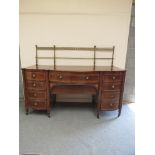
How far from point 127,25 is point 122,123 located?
178 cm

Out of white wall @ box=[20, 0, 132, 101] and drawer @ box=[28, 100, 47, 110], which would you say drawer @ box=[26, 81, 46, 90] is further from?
white wall @ box=[20, 0, 132, 101]

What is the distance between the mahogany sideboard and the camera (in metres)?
3.00

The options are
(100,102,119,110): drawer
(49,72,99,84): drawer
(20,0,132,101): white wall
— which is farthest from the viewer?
(20,0,132,101): white wall

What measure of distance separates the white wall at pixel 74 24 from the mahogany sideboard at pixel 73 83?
2.10ft

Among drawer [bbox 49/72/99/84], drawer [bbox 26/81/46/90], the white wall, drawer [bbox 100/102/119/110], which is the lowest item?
drawer [bbox 100/102/119/110]

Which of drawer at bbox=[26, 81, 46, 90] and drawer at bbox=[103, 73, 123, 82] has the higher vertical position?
drawer at bbox=[103, 73, 123, 82]

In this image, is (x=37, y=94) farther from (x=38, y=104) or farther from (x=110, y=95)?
(x=110, y=95)

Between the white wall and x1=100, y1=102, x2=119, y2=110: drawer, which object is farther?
the white wall

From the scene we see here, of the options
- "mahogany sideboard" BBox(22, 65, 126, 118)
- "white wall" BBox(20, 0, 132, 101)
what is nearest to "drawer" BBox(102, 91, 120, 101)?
"mahogany sideboard" BBox(22, 65, 126, 118)

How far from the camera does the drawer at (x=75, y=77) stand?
3.00m

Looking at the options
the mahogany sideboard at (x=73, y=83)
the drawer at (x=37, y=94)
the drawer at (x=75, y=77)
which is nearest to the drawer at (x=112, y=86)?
the mahogany sideboard at (x=73, y=83)

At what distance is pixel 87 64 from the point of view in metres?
3.61

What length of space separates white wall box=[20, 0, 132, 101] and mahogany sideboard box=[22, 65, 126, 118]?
25.2 inches
